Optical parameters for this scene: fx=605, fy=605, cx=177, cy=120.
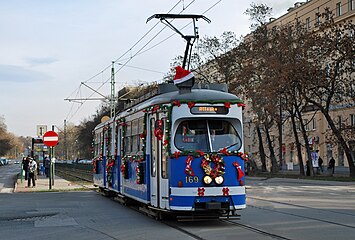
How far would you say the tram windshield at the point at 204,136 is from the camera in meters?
13.9

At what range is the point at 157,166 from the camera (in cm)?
1463

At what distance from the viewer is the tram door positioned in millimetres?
14150

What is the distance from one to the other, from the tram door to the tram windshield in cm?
54

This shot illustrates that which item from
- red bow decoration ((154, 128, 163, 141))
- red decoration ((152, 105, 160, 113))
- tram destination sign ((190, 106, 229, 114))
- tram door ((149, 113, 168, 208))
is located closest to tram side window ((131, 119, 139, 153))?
tram door ((149, 113, 168, 208))

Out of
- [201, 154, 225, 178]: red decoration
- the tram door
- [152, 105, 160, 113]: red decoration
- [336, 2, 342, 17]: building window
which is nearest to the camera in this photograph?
[201, 154, 225, 178]: red decoration

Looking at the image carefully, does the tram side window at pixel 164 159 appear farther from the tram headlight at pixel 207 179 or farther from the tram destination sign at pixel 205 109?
the tram headlight at pixel 207 179

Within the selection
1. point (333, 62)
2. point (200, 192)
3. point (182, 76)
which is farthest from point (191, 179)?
point (333, 62)

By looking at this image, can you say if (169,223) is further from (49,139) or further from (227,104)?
(49,139)

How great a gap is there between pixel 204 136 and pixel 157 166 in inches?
59.3

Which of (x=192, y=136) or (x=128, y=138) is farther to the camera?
(x=128, y=138)

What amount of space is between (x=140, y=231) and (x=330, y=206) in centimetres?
830

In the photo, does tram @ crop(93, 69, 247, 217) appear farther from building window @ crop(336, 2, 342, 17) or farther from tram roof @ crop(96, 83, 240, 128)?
building window @ crop(336, 2, 342, 17)

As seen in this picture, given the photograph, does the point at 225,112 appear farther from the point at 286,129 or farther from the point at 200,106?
the point at 286,129

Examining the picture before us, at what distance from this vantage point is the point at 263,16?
170ft
